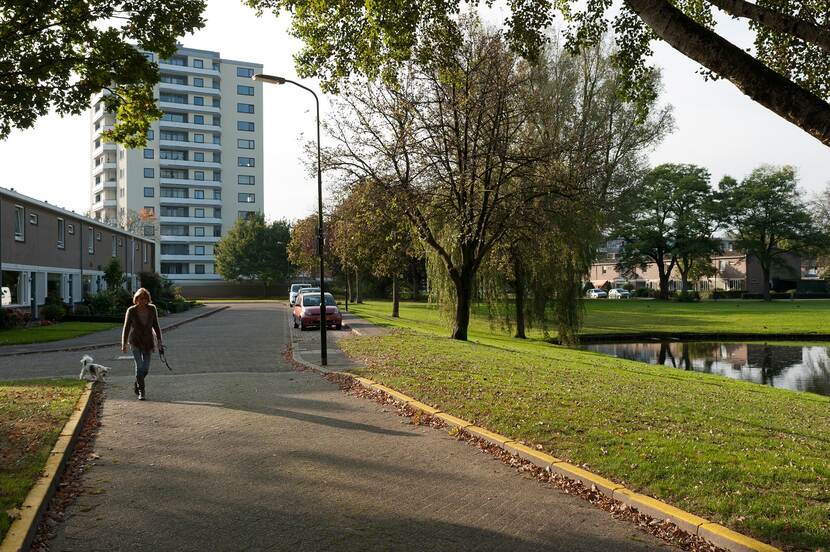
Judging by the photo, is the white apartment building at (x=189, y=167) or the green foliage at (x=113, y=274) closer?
the green foliage at (x=113, y=274)

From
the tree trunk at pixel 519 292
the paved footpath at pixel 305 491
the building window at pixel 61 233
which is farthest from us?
the building window at pixel 61 233

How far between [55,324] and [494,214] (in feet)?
70.2

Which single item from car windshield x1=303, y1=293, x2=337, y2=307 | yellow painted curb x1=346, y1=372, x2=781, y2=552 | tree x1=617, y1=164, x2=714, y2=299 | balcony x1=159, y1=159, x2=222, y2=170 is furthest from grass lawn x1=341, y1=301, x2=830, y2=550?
balcony x1=159, y1=159, x2=222, y2=170

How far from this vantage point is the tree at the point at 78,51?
1027 centimetres

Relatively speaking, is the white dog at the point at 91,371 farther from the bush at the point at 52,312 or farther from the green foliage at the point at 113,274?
the green foliage at the point at 113,274

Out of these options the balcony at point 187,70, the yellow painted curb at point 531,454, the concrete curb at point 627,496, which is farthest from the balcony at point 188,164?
the yellow painted curb at point 531,454

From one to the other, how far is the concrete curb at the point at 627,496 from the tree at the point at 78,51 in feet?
25.0

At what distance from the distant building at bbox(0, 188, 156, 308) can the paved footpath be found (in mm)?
22756

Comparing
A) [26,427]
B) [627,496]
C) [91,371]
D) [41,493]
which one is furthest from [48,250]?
[627,496]

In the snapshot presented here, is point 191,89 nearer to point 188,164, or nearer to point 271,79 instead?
point 188,164

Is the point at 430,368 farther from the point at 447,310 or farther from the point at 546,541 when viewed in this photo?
the point at 447,310

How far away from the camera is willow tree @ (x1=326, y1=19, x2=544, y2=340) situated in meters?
21.5

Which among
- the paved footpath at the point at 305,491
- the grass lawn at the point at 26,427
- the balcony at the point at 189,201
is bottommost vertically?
the paved footpath at the point at 305,491

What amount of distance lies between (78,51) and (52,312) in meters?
24.2
